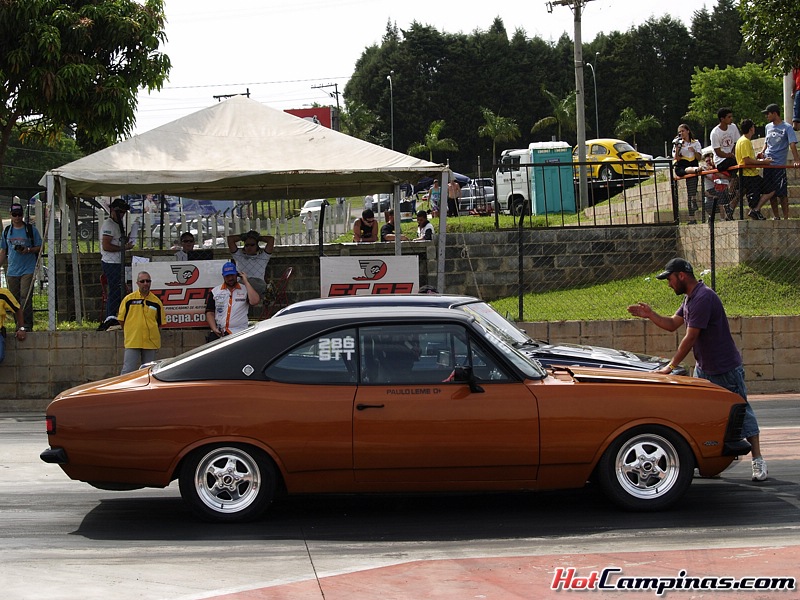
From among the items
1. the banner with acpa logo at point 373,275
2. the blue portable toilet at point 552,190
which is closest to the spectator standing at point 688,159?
the blue portable toilet at point 552,190

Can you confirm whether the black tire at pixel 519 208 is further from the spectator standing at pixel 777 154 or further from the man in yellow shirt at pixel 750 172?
the spectator standing at pixel 777 154

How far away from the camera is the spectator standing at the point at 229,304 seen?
485 inches

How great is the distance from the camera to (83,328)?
14.7m

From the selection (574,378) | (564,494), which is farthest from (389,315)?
(564,494)

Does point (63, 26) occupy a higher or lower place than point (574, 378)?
higher

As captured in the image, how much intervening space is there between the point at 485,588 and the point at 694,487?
2.94 meters

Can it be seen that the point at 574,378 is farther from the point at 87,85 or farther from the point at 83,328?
the point at 87,85

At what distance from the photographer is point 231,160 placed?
1447 centimetres

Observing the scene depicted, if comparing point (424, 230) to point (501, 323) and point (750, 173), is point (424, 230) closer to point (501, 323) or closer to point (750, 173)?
point (750, 173)

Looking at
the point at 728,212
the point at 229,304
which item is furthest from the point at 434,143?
the point at 229,304

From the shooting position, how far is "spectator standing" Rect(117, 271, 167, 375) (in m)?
12.4

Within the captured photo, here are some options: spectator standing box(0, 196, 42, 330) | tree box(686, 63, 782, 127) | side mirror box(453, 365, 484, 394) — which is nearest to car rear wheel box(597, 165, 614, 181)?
spectator standing box(0, 196, 42, 330)

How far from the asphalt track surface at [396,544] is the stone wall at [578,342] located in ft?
17.6

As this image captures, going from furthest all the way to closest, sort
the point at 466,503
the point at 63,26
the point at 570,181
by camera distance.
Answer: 1. the point at 570,181
2. the point at 63,26
3. the point at 466,503
